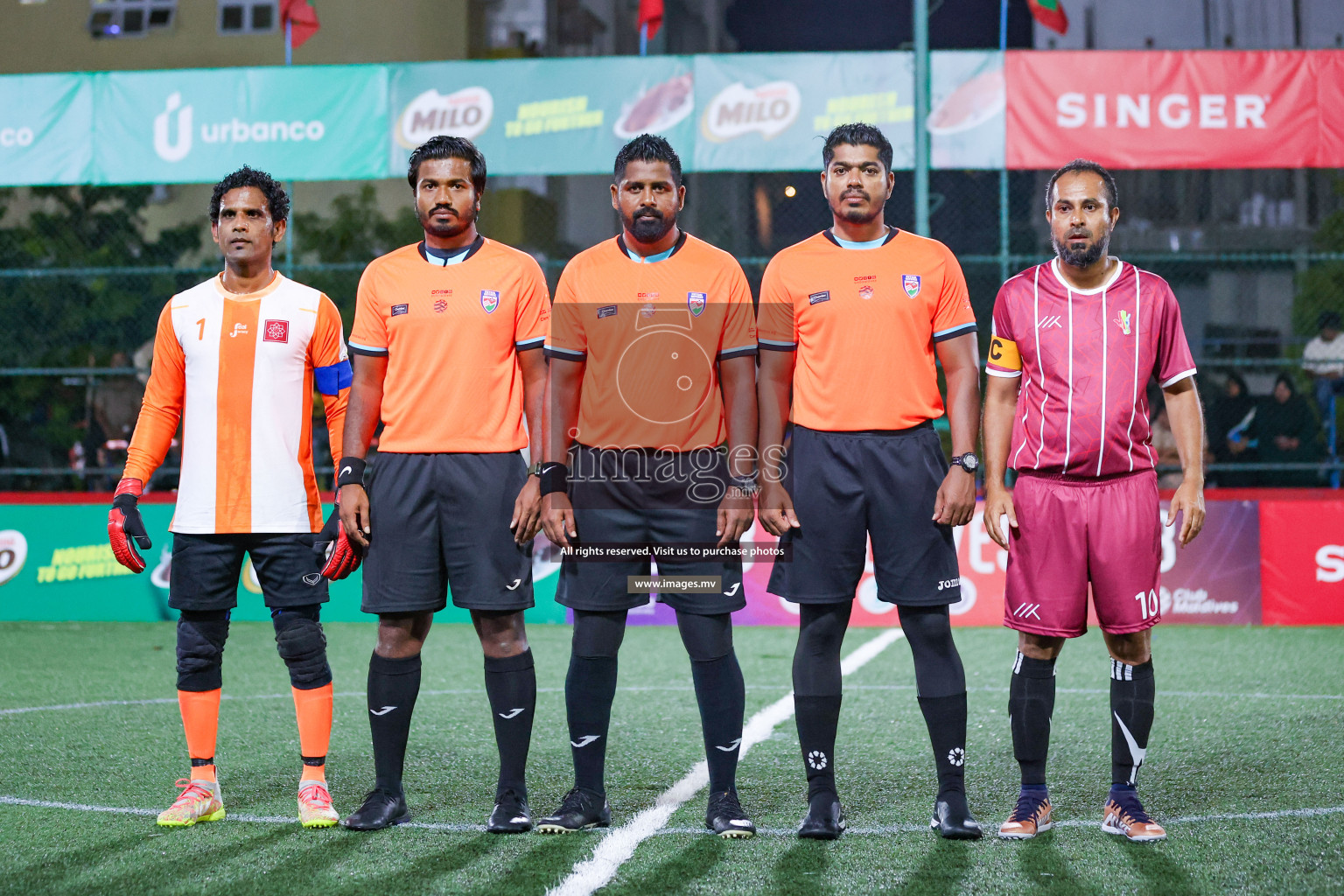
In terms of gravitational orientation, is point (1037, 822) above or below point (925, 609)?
below

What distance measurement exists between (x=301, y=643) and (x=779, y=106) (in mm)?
8347

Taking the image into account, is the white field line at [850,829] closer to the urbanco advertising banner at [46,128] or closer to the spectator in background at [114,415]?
the spectator in background at [114,415]

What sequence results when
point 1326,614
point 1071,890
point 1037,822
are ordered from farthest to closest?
1. point 1326,614
2. point 1037,822
3. point 1071,890

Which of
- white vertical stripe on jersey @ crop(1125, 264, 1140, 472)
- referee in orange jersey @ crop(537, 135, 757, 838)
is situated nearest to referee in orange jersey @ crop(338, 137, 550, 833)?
referee in orange jersey @ crop(537, 135, 757, 838)

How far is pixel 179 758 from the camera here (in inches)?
212

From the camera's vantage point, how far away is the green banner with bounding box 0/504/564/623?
10266 millimetres

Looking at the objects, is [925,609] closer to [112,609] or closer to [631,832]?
[631,832]

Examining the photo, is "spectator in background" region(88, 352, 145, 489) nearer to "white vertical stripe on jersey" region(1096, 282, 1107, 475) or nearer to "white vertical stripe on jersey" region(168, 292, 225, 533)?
"white vertical stripe on jersey" region(168, 292, 225, 533)

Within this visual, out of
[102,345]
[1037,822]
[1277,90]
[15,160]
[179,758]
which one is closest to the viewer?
[1037,822]

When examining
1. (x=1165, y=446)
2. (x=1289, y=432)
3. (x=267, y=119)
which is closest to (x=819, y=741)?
Answer: (x=1165, y=446)

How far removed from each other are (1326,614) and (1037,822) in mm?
6722

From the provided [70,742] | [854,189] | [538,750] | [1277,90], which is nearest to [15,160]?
[70,742]

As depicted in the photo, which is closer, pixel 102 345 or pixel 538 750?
pixel 538 750

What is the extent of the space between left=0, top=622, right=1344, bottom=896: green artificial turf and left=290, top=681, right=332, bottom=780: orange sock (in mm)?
170
